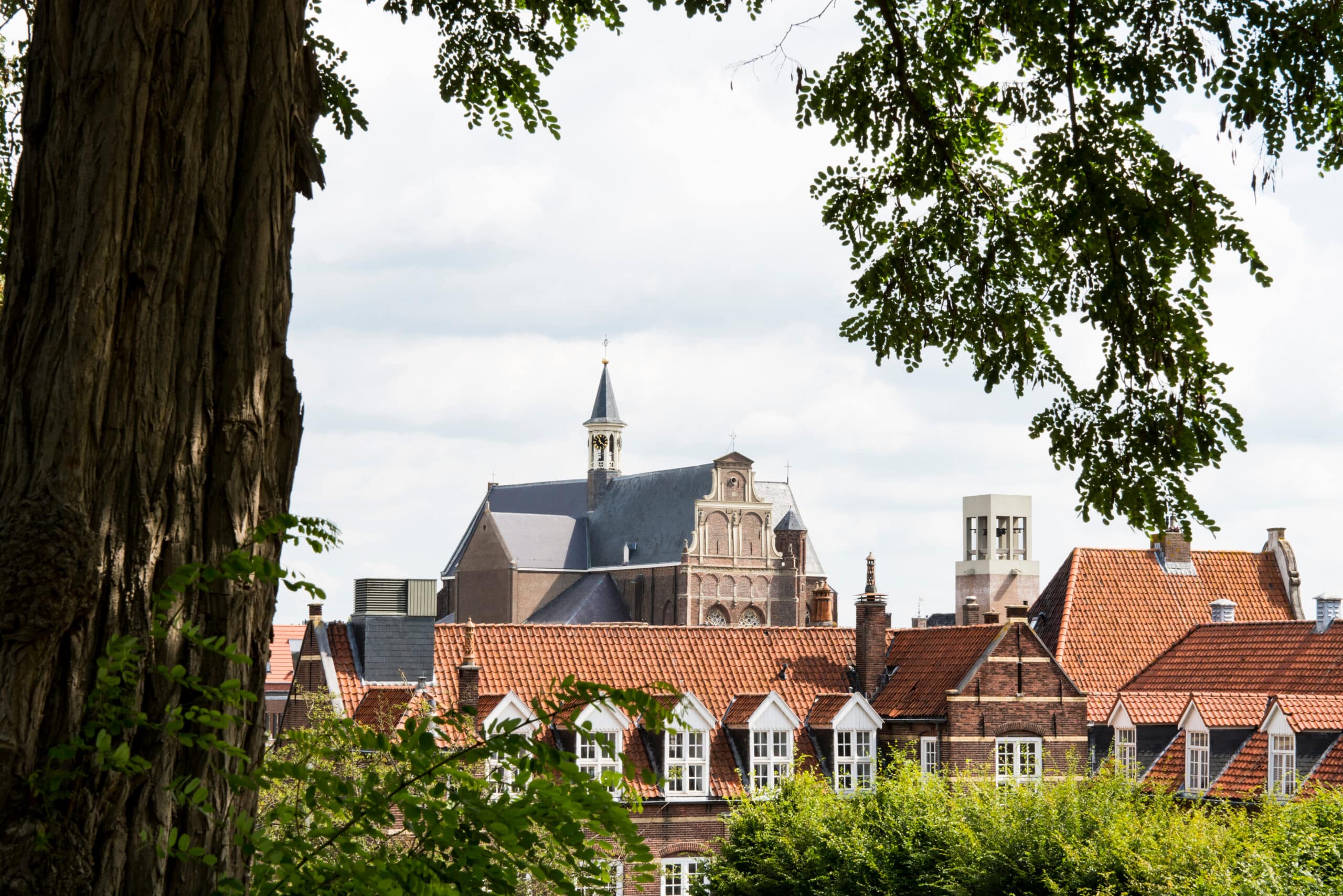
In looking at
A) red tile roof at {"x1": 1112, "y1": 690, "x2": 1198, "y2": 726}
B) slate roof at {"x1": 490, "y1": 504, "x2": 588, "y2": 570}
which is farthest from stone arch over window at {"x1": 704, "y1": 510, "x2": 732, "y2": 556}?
red tile roof at {"x1": 1112, "y1": 690, "x2": 1198, "y2": 726}

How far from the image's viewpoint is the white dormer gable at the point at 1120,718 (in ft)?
114

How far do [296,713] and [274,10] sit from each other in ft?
97.9

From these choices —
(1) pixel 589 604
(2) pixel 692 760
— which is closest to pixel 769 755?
(2) pixel 692 760

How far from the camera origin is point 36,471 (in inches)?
133

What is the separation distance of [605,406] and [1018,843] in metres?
79.1

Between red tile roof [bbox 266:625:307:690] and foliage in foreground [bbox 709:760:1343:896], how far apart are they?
52.0 ft

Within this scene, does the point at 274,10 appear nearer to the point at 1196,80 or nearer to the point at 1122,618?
the point at 1196,80

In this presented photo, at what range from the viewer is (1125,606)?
4131cm

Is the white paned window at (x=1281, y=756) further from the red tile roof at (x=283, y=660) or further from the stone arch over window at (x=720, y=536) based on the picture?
the stone arch over window at (x=720, y=536)

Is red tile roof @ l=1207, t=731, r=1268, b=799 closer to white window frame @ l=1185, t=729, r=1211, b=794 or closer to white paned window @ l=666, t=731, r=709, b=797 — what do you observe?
white window frame @ l=1185, t=729, r=1211, b=794

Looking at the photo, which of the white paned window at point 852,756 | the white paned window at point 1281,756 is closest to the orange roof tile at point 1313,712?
the white paned window at point 1281,756

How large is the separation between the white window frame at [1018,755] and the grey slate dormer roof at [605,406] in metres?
66.8

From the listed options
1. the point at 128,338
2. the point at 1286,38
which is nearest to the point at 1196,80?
the point at 1286,38

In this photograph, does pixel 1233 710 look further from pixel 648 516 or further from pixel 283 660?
pixel 648 516
